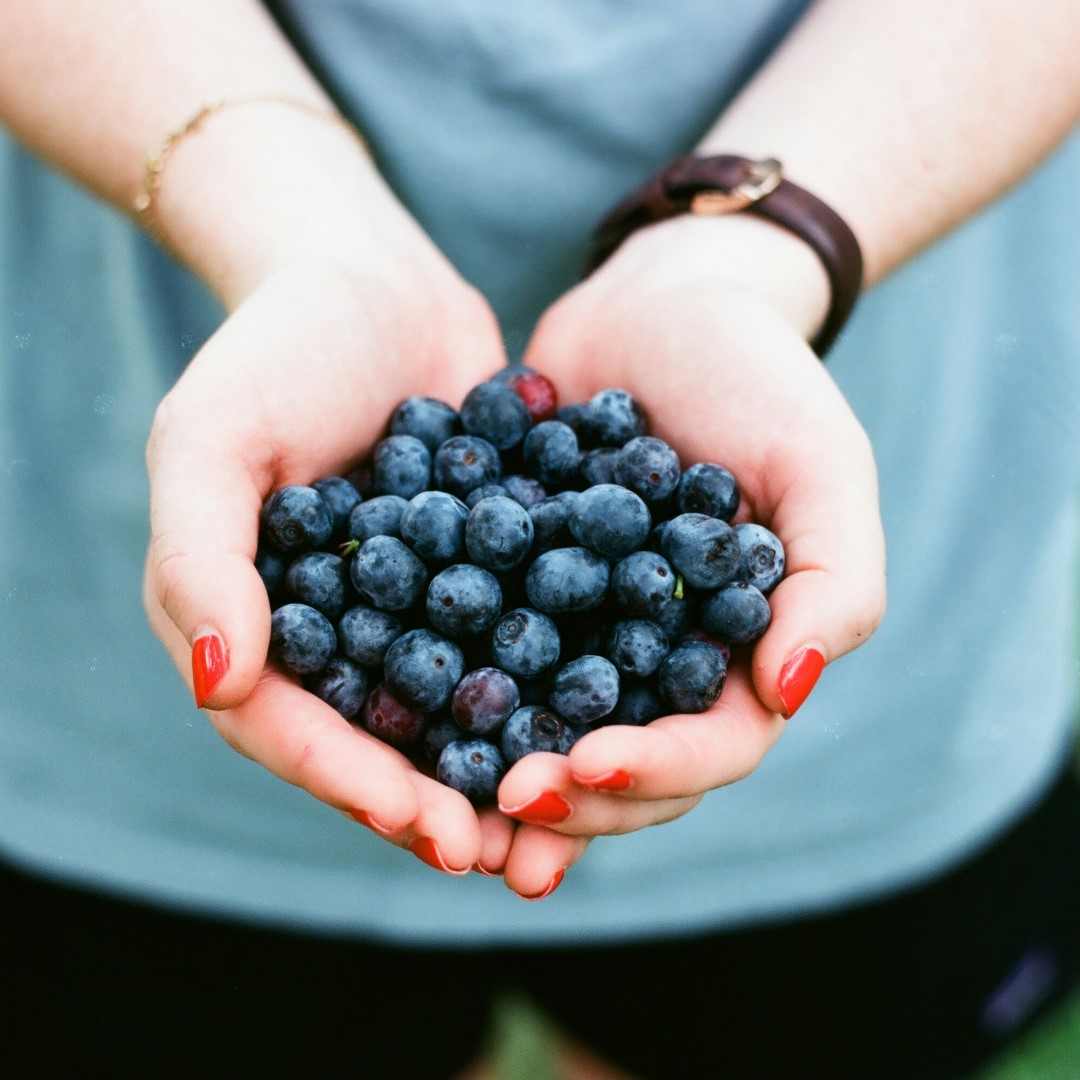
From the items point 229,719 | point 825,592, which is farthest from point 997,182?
point 229,719

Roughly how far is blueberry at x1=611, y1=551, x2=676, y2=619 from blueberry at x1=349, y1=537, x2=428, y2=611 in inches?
9.8

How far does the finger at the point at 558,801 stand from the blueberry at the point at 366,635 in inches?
10.7

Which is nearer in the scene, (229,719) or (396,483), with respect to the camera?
(229,719)

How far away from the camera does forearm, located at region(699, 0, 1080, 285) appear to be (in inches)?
56.4

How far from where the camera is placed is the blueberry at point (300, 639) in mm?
1146

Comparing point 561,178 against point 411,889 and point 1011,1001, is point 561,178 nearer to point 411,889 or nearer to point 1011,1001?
point 411,889

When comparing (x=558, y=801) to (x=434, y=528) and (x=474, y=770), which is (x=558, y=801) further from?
(x=434, y=528)

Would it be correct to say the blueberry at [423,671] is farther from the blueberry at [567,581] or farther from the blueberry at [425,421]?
the blueberry at [425,421]

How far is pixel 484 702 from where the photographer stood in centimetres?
113

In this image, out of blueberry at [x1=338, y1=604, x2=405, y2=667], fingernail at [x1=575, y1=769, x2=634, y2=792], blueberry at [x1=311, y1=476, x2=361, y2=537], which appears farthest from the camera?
blueberry at [x1=311, y1=476, x2=361, y2=537]

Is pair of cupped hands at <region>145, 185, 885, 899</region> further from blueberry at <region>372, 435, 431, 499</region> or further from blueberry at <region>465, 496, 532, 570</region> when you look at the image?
blueberry at <region>465, 496, 532, 570</region>

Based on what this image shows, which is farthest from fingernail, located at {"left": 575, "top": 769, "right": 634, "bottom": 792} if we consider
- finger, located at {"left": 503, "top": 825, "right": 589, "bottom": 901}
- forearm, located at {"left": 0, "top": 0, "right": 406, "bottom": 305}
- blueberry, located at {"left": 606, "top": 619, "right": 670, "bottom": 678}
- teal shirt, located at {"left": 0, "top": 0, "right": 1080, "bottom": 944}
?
forearm, located at {"left": 0, "top": 0, "right": 406, "bottom": 305}

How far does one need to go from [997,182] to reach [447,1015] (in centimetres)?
172

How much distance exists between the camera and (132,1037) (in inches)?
66.9
